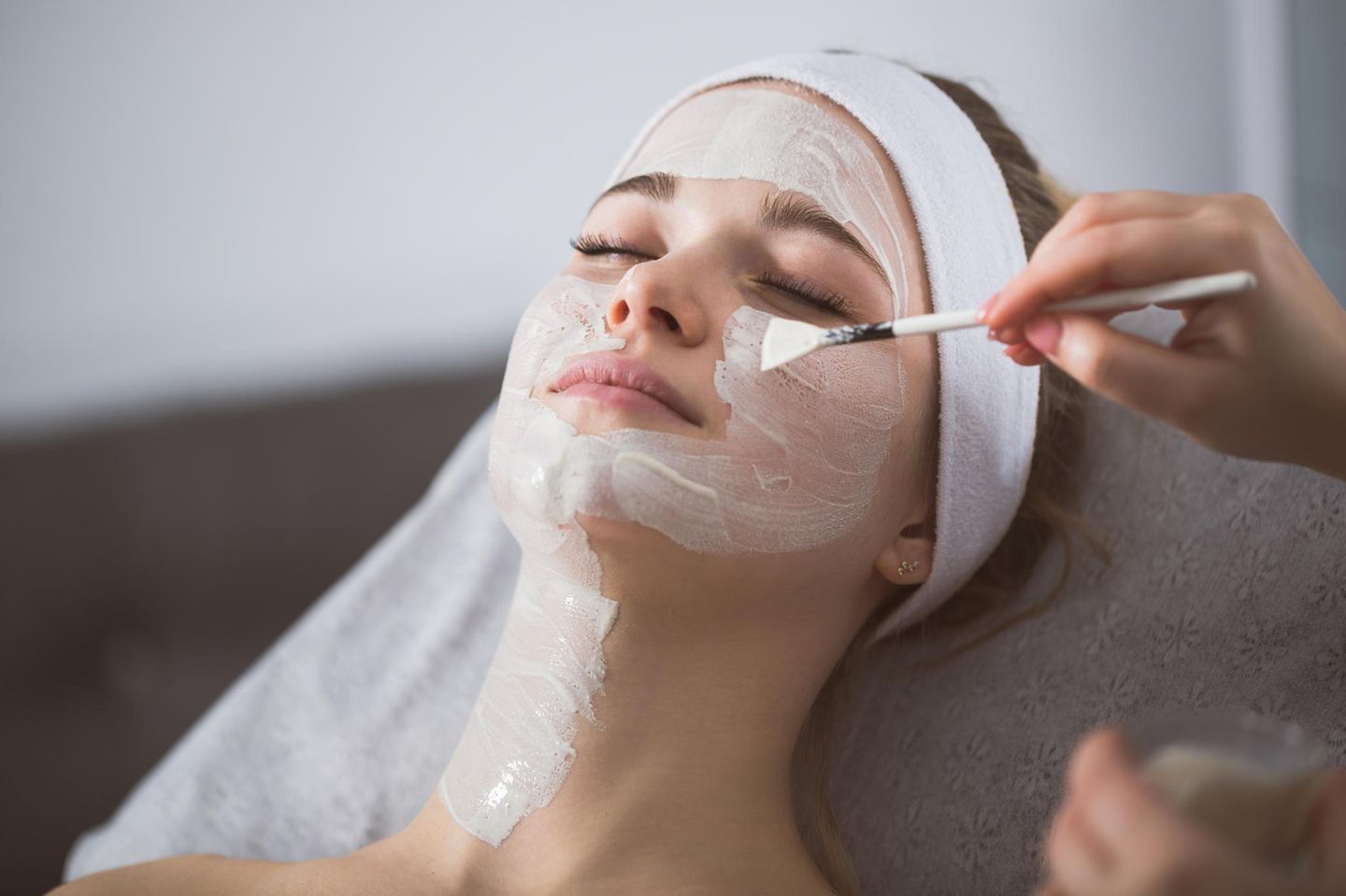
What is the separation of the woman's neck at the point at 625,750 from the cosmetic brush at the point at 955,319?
0.21m

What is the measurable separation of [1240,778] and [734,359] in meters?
0.45

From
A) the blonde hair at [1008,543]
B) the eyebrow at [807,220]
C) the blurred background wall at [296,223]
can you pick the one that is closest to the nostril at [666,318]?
the eyebrow at [807,220]

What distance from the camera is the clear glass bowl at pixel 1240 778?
53cm

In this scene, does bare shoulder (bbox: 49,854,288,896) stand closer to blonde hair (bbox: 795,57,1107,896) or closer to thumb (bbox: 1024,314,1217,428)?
blonde hair (bbox: 795,57,1107,896)

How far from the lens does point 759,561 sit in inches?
33.3

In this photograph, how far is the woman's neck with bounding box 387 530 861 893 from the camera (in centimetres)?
88

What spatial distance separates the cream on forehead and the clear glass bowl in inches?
18.3

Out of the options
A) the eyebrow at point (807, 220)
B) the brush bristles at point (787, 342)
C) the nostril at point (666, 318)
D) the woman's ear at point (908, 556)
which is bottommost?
the woman's ear at point (908, 556)

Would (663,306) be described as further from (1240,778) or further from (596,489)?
(1240,778)

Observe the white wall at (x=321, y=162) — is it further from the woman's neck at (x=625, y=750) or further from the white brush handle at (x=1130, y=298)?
the white brush handle at (x=1130, y=298)

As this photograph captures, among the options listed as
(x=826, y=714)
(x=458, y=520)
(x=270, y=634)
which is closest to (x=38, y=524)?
(x=270, y=634)

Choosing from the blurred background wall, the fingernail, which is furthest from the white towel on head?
the blurred background wall

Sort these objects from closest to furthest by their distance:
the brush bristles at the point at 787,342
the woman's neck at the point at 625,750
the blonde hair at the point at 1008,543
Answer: the brush bristles at the point at 787,342 → the woman's neck at the point at 625,750 → the blonde hair at the point at 1008,543

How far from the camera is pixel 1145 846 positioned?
19.3 inches
